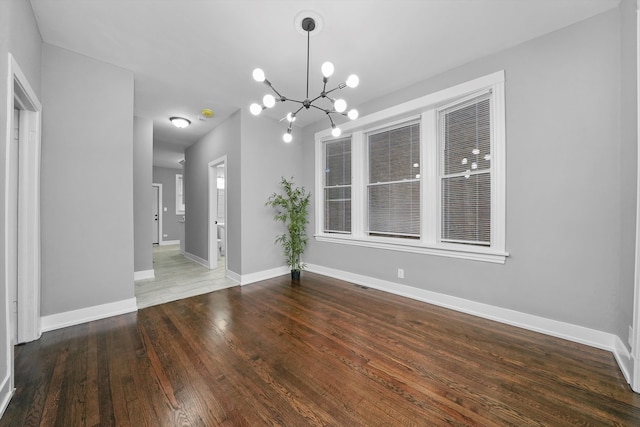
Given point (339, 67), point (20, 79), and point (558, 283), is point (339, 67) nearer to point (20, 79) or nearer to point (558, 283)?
point (20, 79)

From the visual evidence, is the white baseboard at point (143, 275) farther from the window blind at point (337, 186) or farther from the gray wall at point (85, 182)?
the window blind at point (337, 186)

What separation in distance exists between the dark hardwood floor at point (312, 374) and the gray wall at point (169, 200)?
696cm

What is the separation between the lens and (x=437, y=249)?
121 inches

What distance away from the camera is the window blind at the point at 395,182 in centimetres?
340

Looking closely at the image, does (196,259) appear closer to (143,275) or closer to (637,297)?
(143,275)

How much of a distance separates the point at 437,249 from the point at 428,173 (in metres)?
0.98

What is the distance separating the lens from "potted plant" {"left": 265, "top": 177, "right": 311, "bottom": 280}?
4387 mm

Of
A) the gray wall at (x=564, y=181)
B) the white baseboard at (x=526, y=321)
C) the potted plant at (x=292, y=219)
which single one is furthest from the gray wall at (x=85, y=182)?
the gray wall at (x=564, y=181)

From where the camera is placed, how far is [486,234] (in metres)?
2.77

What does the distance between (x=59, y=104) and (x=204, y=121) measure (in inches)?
87.2

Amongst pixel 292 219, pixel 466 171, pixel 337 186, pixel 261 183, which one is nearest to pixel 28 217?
pixel 261 183

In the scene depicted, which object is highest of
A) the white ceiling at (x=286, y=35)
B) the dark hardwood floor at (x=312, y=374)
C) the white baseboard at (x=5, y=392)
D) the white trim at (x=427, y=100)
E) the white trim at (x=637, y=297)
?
the white ceiling at (x=286, y=35)

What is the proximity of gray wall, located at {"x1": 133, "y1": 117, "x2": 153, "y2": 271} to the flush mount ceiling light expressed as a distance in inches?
18.3

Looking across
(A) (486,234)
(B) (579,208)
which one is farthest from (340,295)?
(B) (579,208)
